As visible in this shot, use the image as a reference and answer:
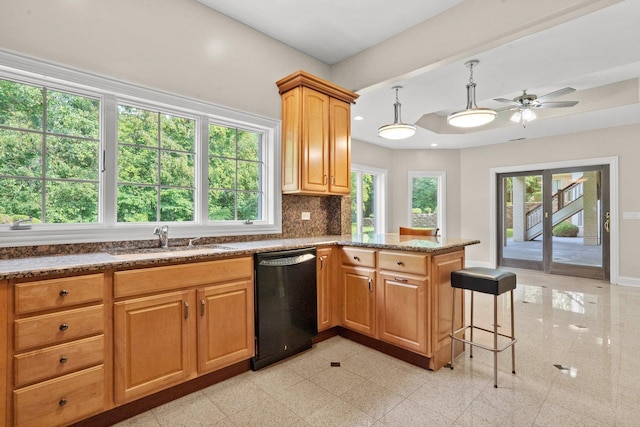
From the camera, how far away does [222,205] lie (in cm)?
303

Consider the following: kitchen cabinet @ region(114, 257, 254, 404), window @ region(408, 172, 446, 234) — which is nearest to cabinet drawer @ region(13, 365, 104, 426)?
kitchen cabinet @ region(114, 257, 254, 404)

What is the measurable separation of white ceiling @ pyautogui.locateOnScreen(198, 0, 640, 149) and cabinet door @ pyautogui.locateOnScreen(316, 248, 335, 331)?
189 cm

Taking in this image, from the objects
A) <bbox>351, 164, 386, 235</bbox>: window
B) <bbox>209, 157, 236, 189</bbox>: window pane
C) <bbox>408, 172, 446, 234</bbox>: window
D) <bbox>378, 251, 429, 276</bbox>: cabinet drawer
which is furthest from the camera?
<bbox>408, 172, 446, 234</bbox>: window

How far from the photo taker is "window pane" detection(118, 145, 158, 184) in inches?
96.4

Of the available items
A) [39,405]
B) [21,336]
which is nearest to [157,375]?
[39,405]

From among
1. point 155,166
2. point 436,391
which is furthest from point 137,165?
point 436,391

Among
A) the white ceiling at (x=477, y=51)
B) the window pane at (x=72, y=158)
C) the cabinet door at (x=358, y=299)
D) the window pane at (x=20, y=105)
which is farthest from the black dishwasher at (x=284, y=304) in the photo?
the white ceiling at (x=477, y=51)

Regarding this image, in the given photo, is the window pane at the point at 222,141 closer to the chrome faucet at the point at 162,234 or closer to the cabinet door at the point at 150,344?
the chrome faucet at the point at 162,234

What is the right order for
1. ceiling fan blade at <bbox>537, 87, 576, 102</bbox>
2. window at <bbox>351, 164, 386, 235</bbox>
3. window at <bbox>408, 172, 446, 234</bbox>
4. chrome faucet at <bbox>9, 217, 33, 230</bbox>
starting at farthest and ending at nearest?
window at <bbox>408, 172, 446, 234</bbox> → window at <bbox>351, 164, 386, 235</bbox> → ceiling fan blade at <bbox>537, 87, 576, 102</bbox> → chrome faucet at <bbox>9, 217, 33, 230</bbox>

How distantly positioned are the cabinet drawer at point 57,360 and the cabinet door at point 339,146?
7.57 feet

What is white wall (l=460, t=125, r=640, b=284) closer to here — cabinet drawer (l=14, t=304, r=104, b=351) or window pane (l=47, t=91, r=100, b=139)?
window pane (l=47, t=91, r=100, b=139)

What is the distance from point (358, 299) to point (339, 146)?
159 centimetres

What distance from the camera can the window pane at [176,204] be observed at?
2662mm

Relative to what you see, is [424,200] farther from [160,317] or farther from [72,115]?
[72,115]
